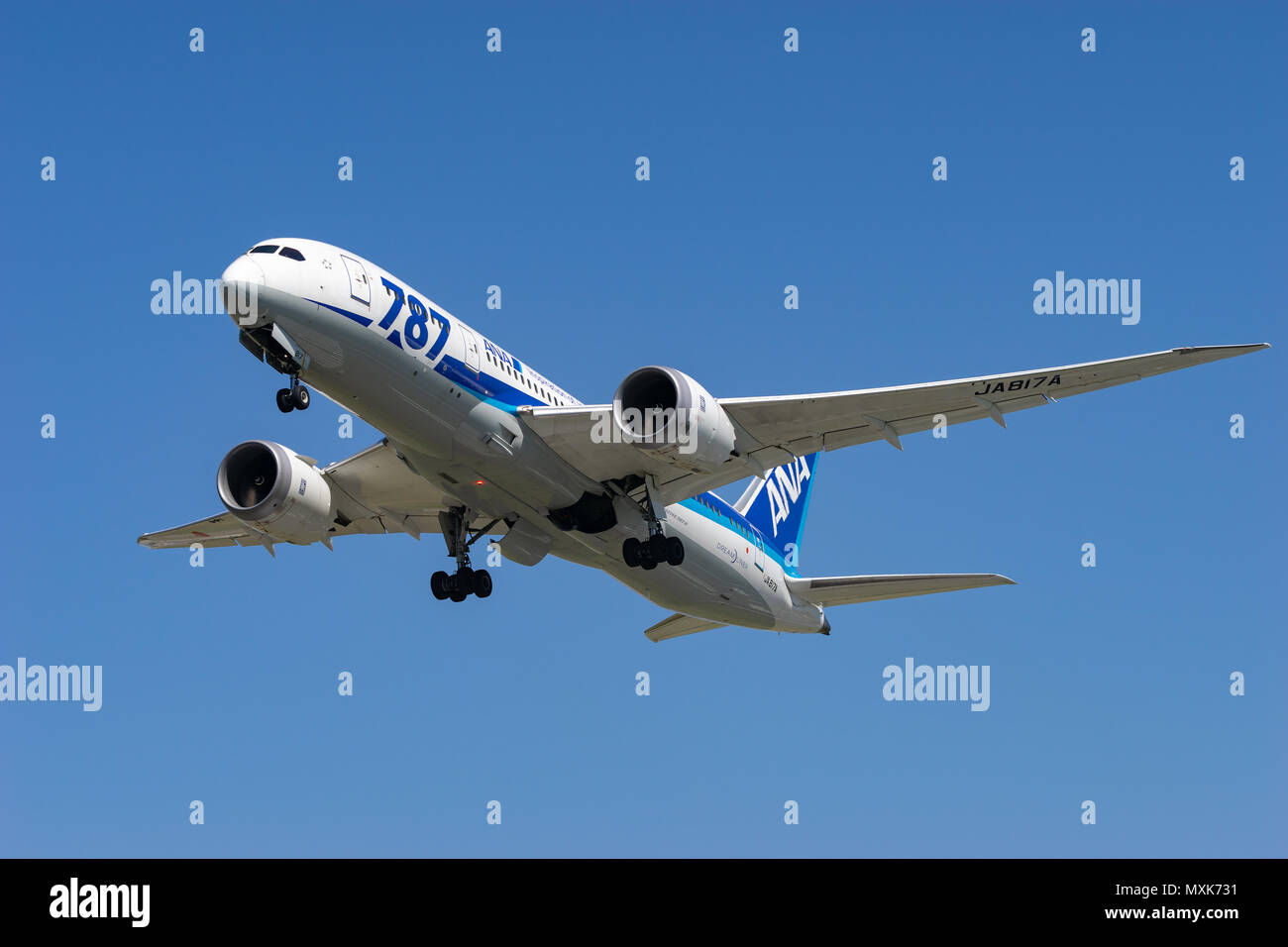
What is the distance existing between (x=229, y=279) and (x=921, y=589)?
57.8ft

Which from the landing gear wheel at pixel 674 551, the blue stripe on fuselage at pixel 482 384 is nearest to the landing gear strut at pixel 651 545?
the landing gear wheel at pixel 674 551

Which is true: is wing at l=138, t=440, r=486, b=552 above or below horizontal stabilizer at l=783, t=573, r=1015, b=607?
above

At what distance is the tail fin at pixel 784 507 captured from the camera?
3516cm

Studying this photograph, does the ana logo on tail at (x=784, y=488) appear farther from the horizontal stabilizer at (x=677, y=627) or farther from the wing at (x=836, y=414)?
the wing at (x=836, y=414)

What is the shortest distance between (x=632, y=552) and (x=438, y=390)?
6.12 metres

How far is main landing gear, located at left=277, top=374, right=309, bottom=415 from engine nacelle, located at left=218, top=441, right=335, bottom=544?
6445 millimetres

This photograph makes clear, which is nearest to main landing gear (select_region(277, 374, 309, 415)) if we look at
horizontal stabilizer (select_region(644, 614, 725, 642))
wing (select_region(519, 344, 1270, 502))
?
wing (select_region(519, 344, 1270, 502))

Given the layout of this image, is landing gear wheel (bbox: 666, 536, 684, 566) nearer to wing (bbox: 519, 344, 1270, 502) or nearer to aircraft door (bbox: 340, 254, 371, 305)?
wing (bbox: 519, 344, 1270, 502)

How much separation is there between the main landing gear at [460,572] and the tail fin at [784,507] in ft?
26.4

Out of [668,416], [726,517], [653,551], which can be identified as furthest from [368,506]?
[668,416]

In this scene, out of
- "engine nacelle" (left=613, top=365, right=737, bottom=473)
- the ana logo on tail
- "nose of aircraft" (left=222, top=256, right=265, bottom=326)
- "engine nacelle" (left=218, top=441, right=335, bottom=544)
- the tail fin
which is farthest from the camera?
the ana logo on tail

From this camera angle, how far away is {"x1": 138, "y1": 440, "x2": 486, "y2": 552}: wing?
29.4 meters

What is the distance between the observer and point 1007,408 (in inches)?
1034

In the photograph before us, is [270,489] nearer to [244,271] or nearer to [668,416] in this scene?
[244,271]
